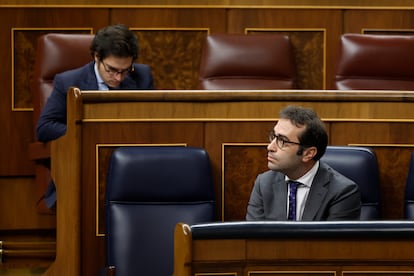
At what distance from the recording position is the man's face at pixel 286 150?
1173mm

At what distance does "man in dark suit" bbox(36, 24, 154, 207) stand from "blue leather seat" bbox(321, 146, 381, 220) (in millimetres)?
367

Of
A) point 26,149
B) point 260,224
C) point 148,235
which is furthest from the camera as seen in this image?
point 26,149

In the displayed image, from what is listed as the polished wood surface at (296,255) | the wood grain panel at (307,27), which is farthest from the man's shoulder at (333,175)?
the wood grain panel at (307,27)

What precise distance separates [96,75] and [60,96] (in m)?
0.06

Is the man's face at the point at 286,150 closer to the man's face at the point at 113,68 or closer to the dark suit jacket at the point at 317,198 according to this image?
the dark suit jacket at the point at 317,198

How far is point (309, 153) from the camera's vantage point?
1.17 m

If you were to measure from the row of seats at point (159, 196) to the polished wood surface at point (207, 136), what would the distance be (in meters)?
0.05

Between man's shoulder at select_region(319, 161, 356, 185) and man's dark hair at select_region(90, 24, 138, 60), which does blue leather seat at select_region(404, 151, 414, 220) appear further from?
man's dark hair at select_region(90, 24, 138, 60)

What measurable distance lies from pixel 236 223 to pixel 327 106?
423mm

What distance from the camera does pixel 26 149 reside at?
5.71ft

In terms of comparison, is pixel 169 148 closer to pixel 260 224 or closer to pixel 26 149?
pixel 260 224

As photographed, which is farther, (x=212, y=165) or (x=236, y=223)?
(x=212, y=165)

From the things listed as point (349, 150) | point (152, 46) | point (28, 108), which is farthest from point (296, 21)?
point (349, 150)

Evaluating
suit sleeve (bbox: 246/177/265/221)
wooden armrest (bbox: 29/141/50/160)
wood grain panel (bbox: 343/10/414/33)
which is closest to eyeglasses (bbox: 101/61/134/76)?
wooden armrest (bbox: 29/141/50/160)
